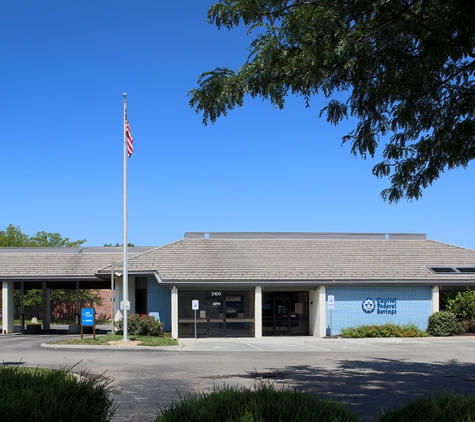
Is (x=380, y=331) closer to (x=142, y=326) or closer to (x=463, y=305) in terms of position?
(x=463, y=305)

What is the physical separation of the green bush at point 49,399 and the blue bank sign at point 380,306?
85.7 feet

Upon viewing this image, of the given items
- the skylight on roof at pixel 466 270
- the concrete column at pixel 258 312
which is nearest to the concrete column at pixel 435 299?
the skylight on roof at pixel 466 270

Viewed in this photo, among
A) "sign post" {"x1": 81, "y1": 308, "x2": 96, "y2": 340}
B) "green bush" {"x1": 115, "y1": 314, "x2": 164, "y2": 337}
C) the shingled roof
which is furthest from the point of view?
the shingled roof

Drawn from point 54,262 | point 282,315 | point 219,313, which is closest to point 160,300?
point 219,313

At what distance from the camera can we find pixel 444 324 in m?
30.7

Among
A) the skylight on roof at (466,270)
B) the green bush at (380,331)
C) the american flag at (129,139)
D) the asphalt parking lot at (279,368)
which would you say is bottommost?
the green bush at (380,331)

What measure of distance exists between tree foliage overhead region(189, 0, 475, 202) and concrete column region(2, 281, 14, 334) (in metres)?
28.6

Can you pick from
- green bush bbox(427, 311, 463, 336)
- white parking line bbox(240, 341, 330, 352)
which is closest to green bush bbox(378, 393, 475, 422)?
white parking line bbox(240, 341, 330, 352)

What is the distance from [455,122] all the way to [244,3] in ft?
14.4

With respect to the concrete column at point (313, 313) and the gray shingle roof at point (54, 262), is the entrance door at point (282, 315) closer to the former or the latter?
the concrete column at point (313, 313)

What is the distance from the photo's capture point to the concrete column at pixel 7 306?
111 feet

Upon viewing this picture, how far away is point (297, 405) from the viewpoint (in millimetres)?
5355

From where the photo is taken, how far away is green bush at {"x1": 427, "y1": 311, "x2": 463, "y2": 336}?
30.7 meters

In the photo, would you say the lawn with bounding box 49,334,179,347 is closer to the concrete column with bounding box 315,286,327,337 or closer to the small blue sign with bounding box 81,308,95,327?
the small blue sign with bounding box 81,308,95,327
